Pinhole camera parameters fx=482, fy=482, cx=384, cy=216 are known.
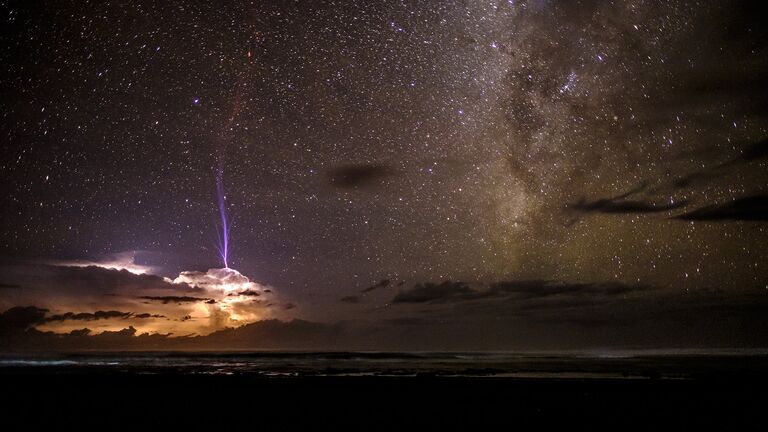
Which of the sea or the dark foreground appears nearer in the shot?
the dark foreground

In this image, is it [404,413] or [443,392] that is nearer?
[404,413]

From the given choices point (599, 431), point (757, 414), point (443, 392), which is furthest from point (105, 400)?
point (757, 414)

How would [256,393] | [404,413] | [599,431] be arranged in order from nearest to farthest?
1. [599,431]
2. [404,413]
3. [256,393]

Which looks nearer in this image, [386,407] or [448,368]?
[386,407]

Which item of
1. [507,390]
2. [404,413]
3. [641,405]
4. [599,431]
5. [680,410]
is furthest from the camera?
[507,390]

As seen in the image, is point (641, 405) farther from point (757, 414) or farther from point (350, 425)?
point (350, 425)

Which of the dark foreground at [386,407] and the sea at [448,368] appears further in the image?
the sea at [448,368]

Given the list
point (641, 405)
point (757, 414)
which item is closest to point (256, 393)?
point (641, 405)
